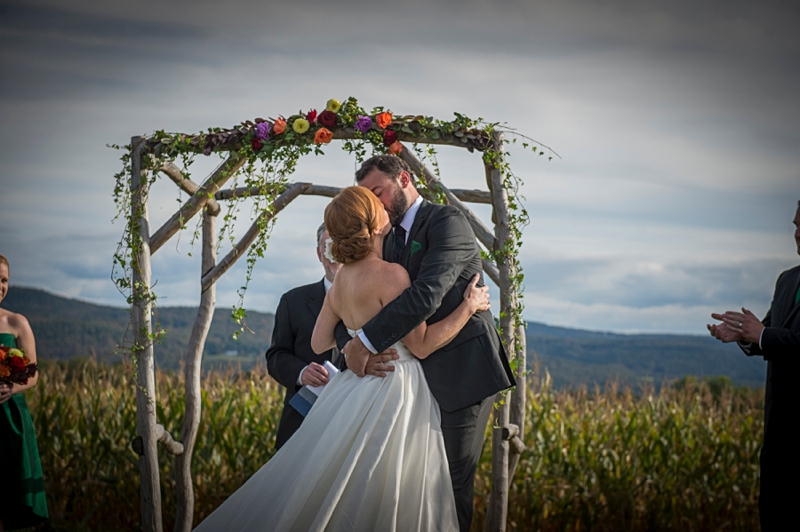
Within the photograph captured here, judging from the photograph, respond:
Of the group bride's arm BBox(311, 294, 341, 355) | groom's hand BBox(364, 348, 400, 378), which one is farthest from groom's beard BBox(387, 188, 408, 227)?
groom's hand BBox(364, 348, 400, 378)

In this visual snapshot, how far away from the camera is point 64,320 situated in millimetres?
22734

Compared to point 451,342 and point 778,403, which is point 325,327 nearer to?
point 451,342

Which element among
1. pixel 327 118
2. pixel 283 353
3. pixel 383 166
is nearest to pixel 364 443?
pixel 383 166

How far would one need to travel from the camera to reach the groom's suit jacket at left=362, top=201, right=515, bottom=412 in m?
3.00

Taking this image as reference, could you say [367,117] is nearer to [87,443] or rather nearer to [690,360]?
[87,443]

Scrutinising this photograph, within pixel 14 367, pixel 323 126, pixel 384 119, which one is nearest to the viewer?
pixel 14 367

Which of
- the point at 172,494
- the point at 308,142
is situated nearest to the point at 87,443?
the point at 172,494

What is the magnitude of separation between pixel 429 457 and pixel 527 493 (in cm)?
367

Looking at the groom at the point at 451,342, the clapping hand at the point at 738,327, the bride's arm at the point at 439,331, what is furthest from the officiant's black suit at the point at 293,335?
the clapping hand at the point at 738,327

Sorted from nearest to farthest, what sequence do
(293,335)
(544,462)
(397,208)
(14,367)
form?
(397,208) < (14,367) < (293,335) < (544,462)

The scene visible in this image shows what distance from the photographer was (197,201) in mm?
5191

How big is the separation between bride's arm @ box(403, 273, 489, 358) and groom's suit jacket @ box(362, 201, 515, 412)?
59 millimetres

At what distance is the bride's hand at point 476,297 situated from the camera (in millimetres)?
3188

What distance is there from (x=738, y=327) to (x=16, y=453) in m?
4.15
